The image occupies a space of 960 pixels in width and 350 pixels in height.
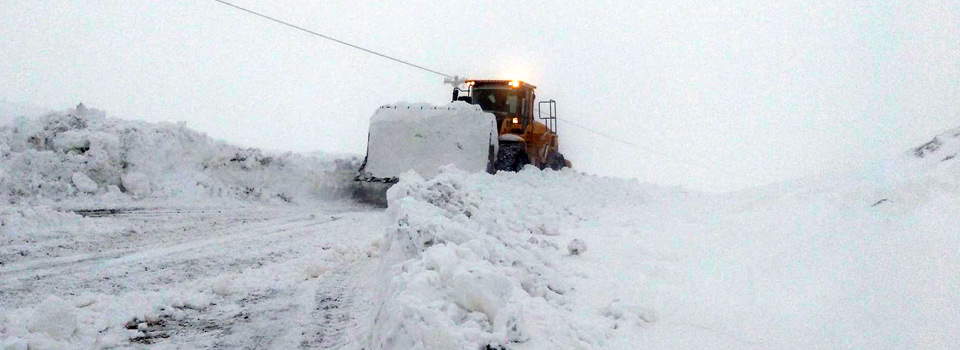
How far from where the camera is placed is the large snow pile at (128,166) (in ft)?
28.7

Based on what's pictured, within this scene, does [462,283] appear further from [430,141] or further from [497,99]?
[497,99]

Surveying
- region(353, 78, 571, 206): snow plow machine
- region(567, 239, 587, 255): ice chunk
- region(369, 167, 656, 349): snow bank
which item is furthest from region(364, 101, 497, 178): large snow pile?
region(567, 239, 587, 255): ice chunk

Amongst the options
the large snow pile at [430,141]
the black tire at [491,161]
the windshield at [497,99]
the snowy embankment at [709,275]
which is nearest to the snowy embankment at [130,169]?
the large snow pile at [430,141]

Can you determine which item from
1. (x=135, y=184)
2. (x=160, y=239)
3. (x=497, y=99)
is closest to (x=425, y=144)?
(x=497, y=99)

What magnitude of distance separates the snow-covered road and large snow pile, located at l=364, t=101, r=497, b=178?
16.0 ft

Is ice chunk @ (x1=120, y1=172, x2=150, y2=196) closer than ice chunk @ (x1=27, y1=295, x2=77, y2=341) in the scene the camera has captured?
No

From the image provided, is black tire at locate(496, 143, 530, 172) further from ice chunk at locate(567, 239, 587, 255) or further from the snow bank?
ice chunk at locate(567, 239, 587, 255)

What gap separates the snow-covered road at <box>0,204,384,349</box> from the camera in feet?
11.3

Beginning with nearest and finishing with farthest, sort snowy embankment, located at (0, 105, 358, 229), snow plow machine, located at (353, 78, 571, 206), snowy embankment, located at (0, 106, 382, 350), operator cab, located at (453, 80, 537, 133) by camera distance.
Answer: snowy embankment, located at (0, 106, 382, 350), snowy embankment, located at (0, 105, 358, 229), snow plow machine, located at (353, 78, 571, 206), operator cab, located at (453, 80, 537, 133)

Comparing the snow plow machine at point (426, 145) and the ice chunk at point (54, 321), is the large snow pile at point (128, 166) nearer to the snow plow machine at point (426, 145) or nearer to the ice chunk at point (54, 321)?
the snow plow machine at point (426, 145)

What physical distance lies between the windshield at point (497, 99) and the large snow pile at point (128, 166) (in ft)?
15.1

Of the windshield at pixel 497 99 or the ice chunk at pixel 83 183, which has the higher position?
the windshield at pixel 497 99

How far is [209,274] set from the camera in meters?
4.75

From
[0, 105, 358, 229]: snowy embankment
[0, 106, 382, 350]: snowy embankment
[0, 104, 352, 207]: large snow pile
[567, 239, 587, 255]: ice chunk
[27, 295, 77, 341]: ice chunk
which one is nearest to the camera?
[27, 295, 77, 341]: ice chunk
